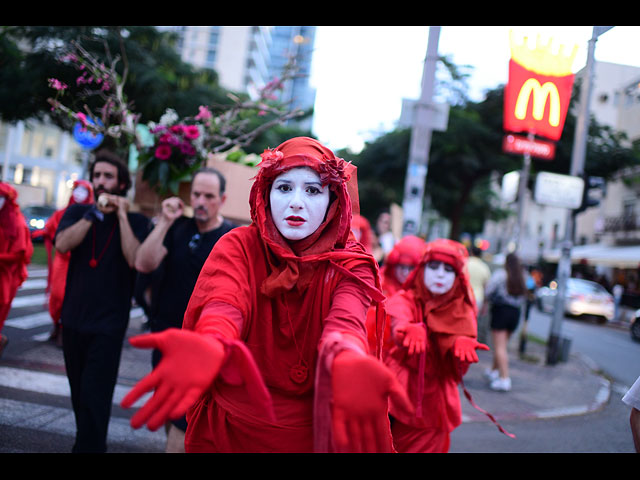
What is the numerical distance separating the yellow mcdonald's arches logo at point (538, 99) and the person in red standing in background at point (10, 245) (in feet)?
16.5

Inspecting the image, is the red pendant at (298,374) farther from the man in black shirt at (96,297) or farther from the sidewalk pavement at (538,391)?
the sidewalk pavement at (538,391)

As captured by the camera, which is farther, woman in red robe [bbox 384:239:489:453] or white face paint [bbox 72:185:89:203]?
white face paint [bbox 72:185:89:203]

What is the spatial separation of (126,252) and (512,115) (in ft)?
16.0

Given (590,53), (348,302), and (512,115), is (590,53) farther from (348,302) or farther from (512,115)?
(348,302)

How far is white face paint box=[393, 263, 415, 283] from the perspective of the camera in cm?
460

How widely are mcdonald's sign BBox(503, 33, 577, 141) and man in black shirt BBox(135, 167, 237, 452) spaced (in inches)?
114

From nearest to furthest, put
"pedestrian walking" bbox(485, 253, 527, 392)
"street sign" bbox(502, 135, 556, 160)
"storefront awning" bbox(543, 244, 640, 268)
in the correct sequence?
"pedestrian walking" bbox(485, 253, 527, 392) → "street sign" bbox(502, 135, 556, 160) → "storefront awning" bbox(543, 244, 640, 268)

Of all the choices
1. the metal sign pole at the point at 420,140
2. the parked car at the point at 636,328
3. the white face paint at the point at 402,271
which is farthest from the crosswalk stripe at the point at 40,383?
the parked car at the point at 636,328

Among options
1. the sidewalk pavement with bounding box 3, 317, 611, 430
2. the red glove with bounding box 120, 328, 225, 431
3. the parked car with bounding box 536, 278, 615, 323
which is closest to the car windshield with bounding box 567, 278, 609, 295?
the parked car with bounding box 536, 278, 615, 323

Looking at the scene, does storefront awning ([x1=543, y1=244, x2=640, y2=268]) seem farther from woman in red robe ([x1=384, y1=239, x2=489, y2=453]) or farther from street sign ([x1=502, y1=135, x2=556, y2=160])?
woman in red robe ([x1=384, y1=239, x2=489, y2=453])

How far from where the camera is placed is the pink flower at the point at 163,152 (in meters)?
4.23

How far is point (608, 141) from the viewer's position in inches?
449

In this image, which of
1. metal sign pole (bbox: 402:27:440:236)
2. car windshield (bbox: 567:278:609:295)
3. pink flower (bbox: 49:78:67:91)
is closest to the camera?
pink flower (bbox: 49:78:67:91)
